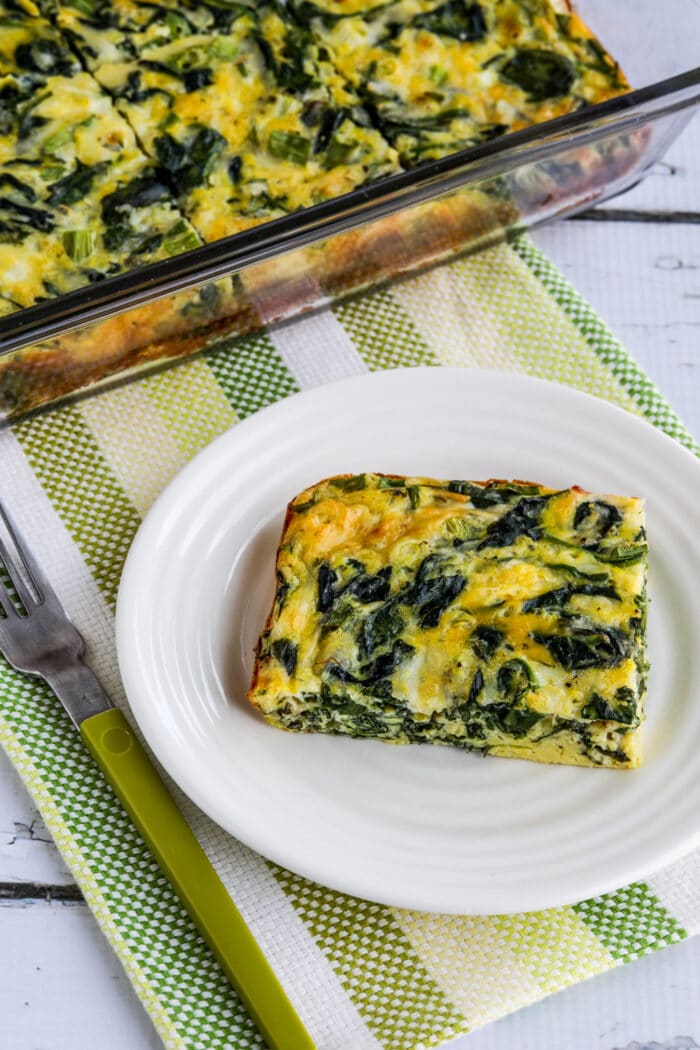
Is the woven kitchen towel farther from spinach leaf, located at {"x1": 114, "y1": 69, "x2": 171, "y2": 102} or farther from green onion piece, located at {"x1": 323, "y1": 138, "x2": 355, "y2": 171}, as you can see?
spinach leaf, located at {"x1": 114, "y1": 69, "x2": 171, "y2": 102}

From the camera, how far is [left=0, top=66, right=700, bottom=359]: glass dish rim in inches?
118

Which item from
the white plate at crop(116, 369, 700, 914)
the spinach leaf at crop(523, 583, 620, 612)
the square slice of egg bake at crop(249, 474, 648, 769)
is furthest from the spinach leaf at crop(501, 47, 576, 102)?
the spinach leaf at crop(523, 583, 620, 612)

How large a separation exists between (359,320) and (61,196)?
87 centimetres

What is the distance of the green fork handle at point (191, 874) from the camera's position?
2.47 meters

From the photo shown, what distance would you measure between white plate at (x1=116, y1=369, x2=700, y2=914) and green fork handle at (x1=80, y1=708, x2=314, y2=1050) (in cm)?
14

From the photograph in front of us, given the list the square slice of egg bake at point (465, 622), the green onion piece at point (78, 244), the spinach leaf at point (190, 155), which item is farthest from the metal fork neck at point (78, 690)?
the spinach leaf at point (190, 155)

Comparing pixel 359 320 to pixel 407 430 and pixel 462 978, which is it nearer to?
pixel 407 430

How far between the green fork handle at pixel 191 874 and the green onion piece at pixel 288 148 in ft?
5.43

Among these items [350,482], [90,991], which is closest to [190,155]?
[350,482]

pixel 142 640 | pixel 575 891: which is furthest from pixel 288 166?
pixel 575 891

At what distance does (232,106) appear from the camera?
361 cm

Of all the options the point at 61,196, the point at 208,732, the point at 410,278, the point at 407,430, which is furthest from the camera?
the point at 410,278

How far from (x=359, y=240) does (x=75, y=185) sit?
788 millimetres

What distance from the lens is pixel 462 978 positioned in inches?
102
